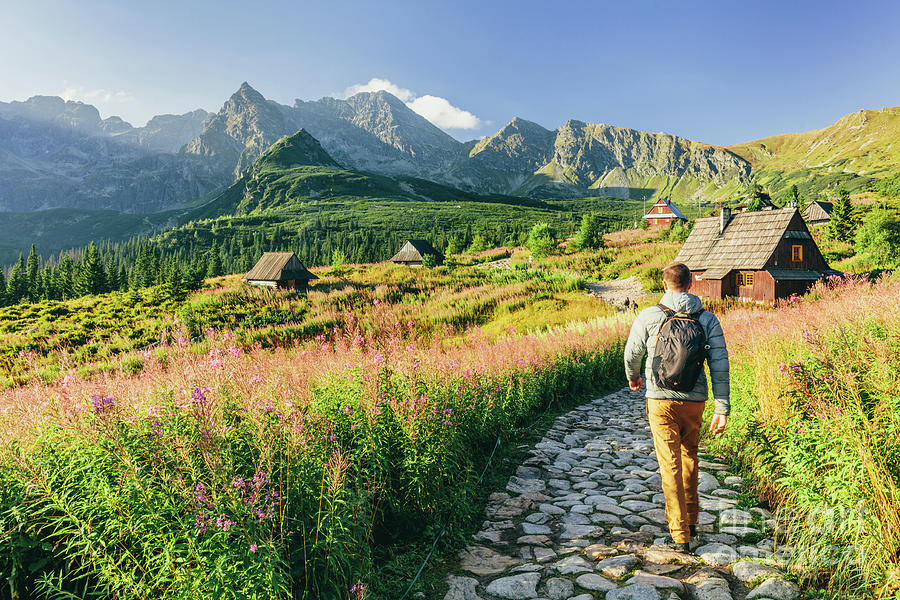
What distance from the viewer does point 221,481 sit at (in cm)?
244

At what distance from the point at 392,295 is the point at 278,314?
649cm

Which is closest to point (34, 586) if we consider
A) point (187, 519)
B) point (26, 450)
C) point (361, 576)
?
point (26, 450)

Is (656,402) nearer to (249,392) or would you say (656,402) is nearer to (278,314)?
(249,392)

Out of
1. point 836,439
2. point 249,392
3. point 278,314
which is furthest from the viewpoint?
point 278,314

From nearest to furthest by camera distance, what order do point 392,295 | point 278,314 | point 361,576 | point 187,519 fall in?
1. point 187,519
2. point 361,576
3. point 278,314
4. point 392,295

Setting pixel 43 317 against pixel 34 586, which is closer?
pixel 34 586

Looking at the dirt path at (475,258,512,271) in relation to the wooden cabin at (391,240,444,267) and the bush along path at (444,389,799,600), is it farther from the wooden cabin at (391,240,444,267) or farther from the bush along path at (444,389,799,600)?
the bush along path at (444,389,799,600)

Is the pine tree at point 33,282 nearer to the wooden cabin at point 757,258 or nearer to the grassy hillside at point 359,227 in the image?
the grassy hillside at point 359,227

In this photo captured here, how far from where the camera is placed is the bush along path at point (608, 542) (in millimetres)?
3141

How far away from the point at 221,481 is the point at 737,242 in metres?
31.6

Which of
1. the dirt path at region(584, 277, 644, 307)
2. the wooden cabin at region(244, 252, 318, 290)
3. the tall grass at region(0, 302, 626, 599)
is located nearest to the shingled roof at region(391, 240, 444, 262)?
the wooden cabin at region(244, 252, 318, 290)

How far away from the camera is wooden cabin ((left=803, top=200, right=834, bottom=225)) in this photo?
62750mm

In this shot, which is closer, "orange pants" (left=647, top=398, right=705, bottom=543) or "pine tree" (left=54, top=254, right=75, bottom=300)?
"orange pants" (left=647, top=398, right=705, bottom=543)

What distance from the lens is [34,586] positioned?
8.74 feet
